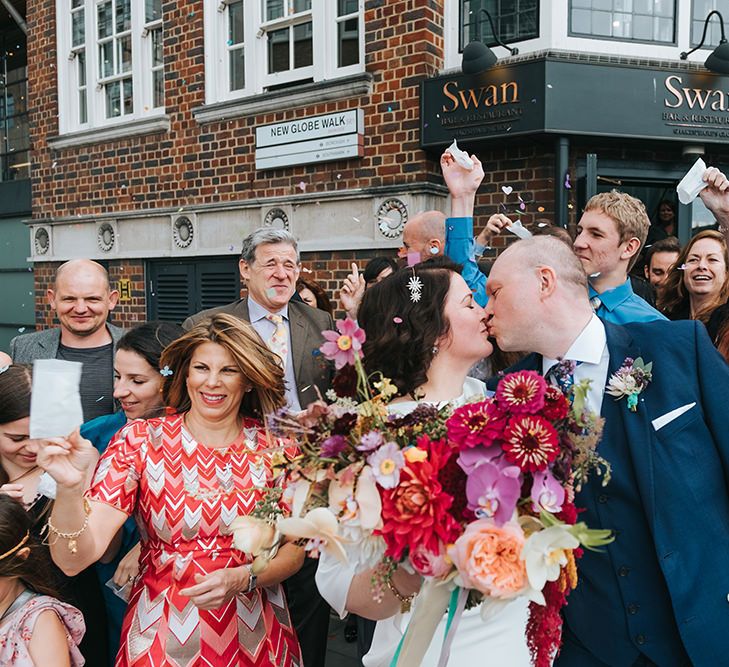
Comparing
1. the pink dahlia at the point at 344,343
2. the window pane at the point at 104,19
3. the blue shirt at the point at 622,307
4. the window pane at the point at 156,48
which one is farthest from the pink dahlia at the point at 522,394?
the window pane at the point at 104,19

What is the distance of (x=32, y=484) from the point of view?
259cm

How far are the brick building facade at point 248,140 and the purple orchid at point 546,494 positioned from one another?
15.3ft

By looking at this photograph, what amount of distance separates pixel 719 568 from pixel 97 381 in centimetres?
284

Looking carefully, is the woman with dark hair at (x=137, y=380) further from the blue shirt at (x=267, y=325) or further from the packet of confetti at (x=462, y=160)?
the packet of confetti at (x=462, y=160)

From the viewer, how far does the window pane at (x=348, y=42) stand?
22.0ft

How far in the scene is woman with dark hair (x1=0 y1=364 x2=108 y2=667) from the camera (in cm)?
245

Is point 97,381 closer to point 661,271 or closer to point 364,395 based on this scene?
point 364,395

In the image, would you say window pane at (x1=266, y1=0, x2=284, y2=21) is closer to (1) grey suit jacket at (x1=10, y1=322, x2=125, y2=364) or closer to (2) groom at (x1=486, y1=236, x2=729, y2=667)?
(1) grey suit jacket at (x1=10, y1=322, x2=125, y2=364)

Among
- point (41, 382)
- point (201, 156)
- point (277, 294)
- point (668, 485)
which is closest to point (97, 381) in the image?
point (277, 294)

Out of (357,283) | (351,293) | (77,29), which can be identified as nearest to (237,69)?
(77,29)

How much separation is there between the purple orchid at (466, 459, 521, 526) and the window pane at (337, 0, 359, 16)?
625cm

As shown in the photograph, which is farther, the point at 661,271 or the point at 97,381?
the point at 661,271

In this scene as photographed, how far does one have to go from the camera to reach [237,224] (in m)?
7.54

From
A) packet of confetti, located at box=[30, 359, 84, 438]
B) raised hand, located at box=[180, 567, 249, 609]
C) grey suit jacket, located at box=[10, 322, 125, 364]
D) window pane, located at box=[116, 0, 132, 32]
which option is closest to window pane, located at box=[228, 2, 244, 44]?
window pane, located at box=[116, 0, 132, 32]
